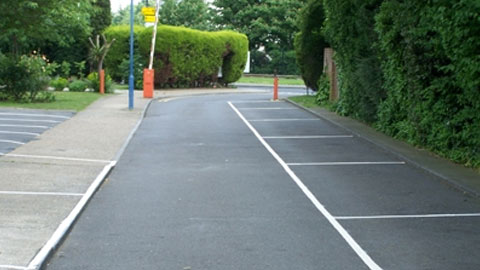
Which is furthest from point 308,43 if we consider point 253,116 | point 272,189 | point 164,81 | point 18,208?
point 18,208

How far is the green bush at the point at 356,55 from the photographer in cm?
2144

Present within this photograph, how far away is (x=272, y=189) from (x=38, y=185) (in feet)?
12.1

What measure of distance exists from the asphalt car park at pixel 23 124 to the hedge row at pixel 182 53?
16945mm

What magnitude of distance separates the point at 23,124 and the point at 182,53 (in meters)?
22.5

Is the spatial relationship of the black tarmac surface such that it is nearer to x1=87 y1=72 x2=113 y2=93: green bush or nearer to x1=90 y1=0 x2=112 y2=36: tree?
x1=87 y1=72 x2=113 y2=93: green bush

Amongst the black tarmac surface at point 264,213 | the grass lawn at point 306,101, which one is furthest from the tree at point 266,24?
the black tarmac surface at point 264,213

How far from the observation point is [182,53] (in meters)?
43.4

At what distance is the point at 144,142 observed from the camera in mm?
18828

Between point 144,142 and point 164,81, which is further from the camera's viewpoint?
point 164,81

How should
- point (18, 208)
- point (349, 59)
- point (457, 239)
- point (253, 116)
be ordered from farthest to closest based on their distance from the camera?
point (253, 116), point (349, 59), point (18, 208), point (457, 239)

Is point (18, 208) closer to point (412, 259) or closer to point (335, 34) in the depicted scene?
point (412, 259)

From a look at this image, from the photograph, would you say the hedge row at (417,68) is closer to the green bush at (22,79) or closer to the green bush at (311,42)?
the green bush at (311,42)

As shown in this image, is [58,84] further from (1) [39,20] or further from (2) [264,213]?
(2) [264,213]

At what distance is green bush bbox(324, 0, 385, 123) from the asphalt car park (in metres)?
8.92
